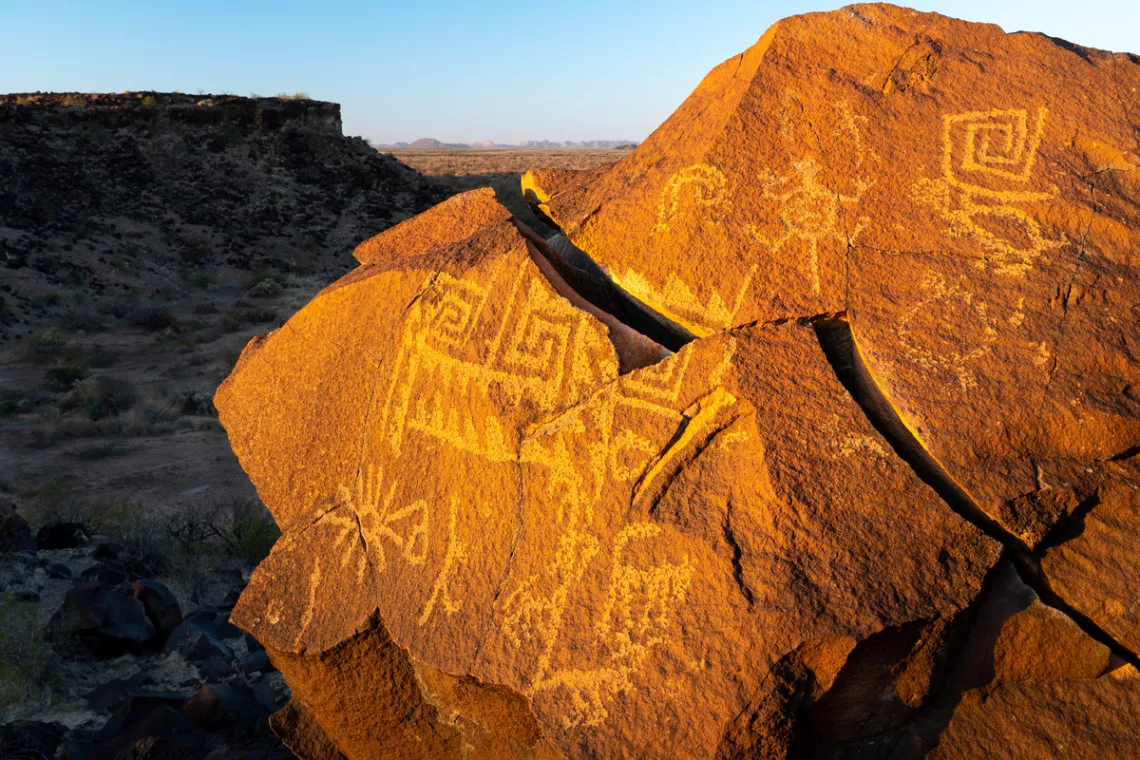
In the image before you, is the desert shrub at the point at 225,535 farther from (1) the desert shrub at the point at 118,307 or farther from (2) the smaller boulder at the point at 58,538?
(1) the desert shrub at the point at 118,307

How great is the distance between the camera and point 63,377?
11531 millimetres

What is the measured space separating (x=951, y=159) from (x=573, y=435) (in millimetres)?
1452

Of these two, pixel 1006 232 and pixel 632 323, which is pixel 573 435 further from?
pixel 1006 232

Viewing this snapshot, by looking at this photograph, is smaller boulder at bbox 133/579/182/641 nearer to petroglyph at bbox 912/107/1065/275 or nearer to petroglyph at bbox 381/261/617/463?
petroglyph at bbox 381/261/617/463

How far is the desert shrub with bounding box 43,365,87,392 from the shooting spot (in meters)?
11.3

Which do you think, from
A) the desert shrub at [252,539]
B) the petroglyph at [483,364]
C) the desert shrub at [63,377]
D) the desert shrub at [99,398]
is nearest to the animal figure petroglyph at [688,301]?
the petroglyph at [483,364]

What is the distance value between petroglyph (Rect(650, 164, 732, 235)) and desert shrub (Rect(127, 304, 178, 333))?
44.5ft

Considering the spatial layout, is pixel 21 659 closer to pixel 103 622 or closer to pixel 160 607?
pixel 103 622

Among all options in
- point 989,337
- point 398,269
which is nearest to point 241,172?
point 398,269

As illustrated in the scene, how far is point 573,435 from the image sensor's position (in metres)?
2.79

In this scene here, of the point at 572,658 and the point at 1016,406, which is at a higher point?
the point at 1016,406

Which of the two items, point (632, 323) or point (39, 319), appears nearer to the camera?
point (632, 323)

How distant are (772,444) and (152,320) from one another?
14.5m

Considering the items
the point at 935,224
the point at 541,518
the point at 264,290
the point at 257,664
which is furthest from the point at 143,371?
the point at 935,224
